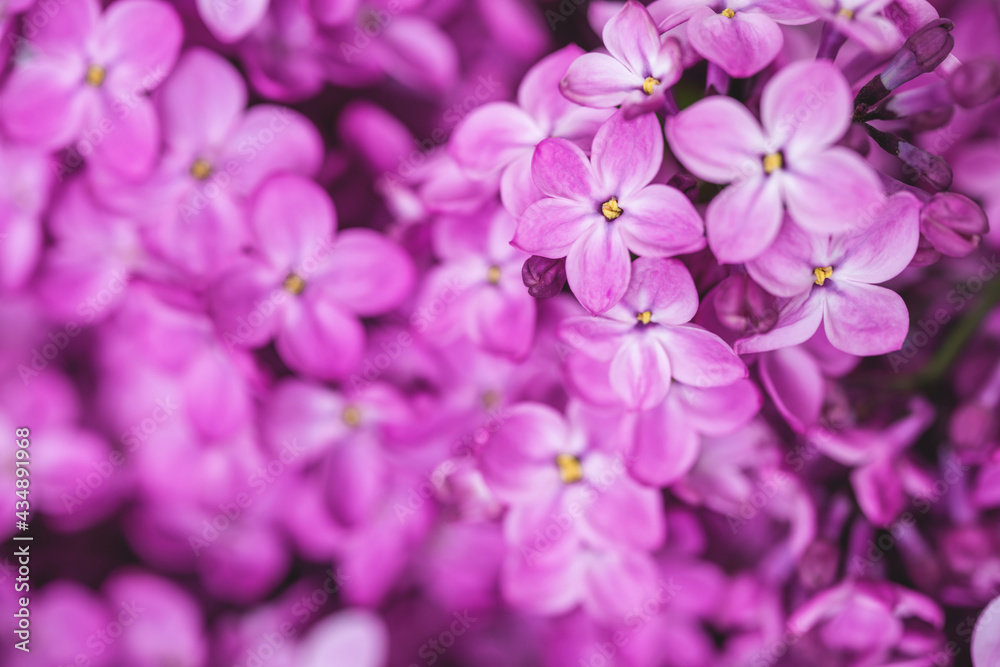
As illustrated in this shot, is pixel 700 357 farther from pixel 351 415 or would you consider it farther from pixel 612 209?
pixel 351 415

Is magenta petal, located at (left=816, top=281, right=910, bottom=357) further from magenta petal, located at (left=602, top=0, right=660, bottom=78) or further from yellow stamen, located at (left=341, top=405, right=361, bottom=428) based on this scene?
yellow stamen, located at (left=341, top=405, right=361, bottom=428)

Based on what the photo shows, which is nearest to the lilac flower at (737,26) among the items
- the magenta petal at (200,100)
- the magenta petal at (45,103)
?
the magenta petal at (200,100)

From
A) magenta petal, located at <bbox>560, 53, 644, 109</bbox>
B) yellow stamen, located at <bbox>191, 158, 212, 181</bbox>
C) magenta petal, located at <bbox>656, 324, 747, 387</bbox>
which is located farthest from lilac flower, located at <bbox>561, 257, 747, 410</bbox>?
yellow stamen, located at <bbox>191, 158, 212, 181</bbox>

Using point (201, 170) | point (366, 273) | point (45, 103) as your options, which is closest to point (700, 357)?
point (366, 273)

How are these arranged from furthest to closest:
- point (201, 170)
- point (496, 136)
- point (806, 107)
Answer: point (201, 170), point (496, 136), point (806, 107)

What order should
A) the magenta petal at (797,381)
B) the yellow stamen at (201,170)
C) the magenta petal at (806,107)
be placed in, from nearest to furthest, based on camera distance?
the magenta petal at (806,107), the magenta petal at (797,381), the yellow stamen at (201,170)

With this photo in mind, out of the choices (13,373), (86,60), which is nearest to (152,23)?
(86,60)

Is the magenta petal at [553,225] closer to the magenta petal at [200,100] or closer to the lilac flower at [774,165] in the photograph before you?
the lilac flower at [774,165]
